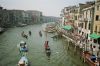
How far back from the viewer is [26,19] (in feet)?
565

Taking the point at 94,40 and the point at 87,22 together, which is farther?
the point at 87,22

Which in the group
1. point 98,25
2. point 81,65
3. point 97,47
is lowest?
point 81,65

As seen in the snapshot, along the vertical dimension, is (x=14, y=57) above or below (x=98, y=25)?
below

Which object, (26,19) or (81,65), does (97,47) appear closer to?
(81,65)

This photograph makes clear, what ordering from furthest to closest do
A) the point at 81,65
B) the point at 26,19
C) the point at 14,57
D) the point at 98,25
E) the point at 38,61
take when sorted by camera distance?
1. the point at 26,19
2. the point at 98,25
3. the point at 14,57
4. the point at 38,61
5. the point at 81,65

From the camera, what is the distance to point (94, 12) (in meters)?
43.0

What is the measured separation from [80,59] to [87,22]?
1434cm

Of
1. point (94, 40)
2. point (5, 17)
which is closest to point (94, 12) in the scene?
point (94, 40)

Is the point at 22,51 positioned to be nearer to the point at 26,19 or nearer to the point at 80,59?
the point at 80,59

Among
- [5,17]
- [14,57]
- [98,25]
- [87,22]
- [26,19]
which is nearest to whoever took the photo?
[14,57]

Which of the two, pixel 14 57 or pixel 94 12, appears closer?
pixel 14 57

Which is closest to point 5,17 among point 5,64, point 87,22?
point 87,22

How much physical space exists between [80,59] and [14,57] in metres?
13.6

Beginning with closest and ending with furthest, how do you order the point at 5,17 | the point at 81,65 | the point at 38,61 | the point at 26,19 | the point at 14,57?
the point at 81,65, the point at 38,61, the point at 14,57, the point at 5,17, the point at 26,19
